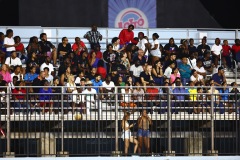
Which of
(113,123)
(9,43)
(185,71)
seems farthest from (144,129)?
(9,43)

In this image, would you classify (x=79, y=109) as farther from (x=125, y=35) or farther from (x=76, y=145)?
(x=125, y=35)

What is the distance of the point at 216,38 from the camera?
121 ft

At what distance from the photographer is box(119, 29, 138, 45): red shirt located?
36.3 metres

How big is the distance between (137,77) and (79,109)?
502 cm

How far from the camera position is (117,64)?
3438 centimetres

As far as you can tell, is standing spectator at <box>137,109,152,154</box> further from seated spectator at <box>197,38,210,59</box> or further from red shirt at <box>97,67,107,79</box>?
seated spectator at <box>197,38,210,59</box>

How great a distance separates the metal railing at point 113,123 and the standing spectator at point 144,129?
0.02 m

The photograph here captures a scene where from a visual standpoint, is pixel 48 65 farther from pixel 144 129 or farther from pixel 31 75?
pixel 144 129

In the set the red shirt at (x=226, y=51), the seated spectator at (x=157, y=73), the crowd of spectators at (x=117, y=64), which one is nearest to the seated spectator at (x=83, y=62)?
the crowd of spectators at (x=117, y=64)

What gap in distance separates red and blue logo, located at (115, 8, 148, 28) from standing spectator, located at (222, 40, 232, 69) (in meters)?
3.44

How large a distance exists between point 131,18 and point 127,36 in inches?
120

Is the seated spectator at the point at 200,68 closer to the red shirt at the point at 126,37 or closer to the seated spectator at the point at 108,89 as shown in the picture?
the red shirt at the point at 126,37

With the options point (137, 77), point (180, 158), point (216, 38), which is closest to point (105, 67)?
Answer: point (137, 77)

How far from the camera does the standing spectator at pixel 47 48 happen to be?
114 ft
